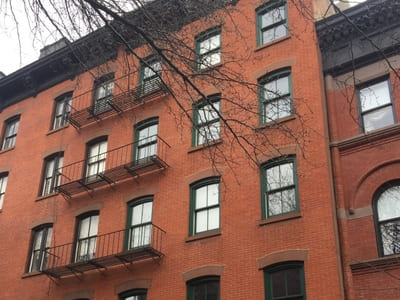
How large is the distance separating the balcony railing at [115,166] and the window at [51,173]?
38 centimetres

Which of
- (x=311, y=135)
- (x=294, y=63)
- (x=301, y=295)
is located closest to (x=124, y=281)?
(x=301, y=295)

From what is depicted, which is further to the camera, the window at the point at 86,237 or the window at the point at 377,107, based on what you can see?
the window at the point at 86,237

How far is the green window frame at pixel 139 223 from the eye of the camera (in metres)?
18.9

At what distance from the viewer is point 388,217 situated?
1476cm

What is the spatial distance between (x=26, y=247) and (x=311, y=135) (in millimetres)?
12862

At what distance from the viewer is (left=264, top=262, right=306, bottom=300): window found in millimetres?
15039

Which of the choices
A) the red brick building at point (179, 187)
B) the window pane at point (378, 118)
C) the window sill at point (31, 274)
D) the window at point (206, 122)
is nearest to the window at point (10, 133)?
the red brick building at point (179, 187)

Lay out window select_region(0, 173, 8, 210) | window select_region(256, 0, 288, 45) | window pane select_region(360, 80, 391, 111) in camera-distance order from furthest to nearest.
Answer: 1. window select_region(0, 173, 8, 210)
2. window select_region(256, 0, 288, 45)
3. window pane select_region(360, 80, 391, 111)

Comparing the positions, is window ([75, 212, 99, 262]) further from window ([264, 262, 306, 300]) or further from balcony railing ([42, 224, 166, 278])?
window ([264, 262, 306, 300])

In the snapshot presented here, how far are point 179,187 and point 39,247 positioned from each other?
7.26 metres

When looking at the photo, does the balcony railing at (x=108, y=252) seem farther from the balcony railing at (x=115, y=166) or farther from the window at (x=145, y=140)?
the window at (x=145, y=140)

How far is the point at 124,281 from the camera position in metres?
18.3

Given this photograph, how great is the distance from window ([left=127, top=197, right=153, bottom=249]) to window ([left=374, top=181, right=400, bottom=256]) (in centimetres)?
785

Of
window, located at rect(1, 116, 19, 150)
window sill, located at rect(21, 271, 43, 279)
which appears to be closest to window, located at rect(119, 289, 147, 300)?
window sill, located at rect(21, 271, 43, 279)
